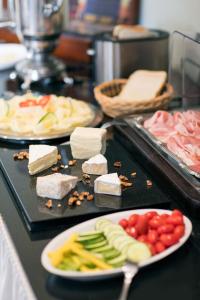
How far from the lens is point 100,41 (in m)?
1.66

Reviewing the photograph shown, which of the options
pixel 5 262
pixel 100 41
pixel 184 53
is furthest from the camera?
pixel 100 41

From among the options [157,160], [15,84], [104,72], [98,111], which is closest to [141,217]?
[157,160]

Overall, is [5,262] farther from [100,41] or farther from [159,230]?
Result: [100,41]

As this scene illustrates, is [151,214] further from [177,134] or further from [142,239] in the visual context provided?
[177,134]

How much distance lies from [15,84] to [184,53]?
1.98ft

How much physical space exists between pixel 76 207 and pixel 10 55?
1.08m

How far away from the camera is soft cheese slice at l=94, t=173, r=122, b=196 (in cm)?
104

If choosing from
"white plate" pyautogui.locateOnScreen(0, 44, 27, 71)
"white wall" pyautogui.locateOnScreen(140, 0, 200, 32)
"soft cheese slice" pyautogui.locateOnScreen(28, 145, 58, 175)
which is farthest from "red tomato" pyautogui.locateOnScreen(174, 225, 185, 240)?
"white plate" pyautogui.locateOnScreen(0, 44, 27, 71)

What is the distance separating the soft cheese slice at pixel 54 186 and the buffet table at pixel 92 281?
0.08m

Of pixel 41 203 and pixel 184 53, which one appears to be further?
pixel 184 53

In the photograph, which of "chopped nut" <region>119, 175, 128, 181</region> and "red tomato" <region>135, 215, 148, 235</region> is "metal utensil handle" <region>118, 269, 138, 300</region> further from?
"chopped nut" <region>119, 175, 128, 181</region>

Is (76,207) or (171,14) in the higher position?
(171,14)

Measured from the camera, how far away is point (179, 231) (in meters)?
0.89

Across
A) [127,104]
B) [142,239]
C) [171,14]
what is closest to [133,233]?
[142,239]
